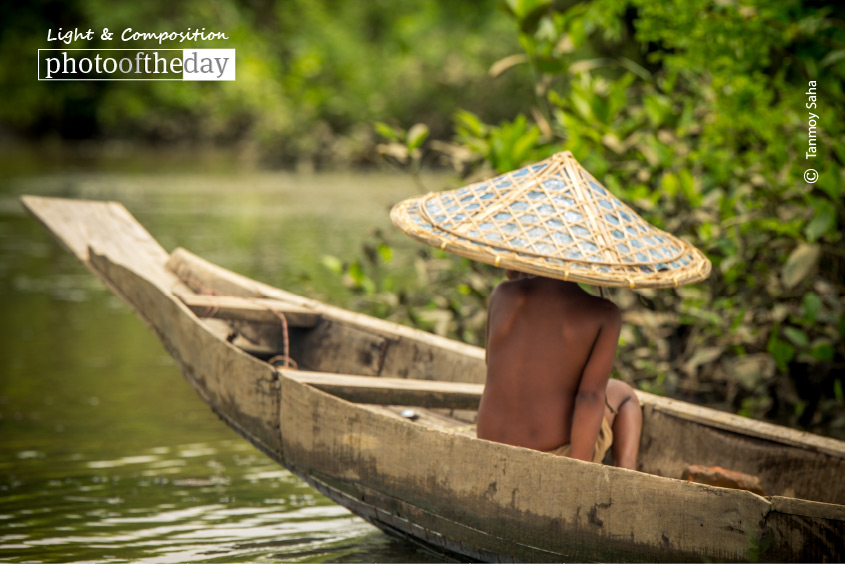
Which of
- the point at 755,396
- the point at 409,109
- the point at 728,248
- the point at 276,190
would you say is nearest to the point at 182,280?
the point at 728,248

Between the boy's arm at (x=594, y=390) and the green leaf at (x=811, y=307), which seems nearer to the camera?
the boy's arm at (x=594, y=390)

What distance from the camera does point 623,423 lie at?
347cm

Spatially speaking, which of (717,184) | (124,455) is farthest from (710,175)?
(124,455)

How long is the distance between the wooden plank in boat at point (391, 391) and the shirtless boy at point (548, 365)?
1.55 ft

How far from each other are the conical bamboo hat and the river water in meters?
1.32

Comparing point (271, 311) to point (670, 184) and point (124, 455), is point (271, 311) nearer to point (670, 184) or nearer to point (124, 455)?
point (124, 455)

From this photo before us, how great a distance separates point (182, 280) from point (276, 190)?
46.4 ft

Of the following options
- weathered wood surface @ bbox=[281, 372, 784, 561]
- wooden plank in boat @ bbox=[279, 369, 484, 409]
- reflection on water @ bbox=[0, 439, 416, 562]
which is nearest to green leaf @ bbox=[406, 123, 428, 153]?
reflection on water @ bbox=[0, 439, 416, 562]

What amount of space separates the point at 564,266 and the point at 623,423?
0.75 m

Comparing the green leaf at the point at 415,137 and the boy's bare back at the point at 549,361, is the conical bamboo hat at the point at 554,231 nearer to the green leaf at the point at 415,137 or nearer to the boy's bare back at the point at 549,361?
the boy's bare back at the point at 549,361

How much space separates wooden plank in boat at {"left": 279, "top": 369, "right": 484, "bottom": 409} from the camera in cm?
377

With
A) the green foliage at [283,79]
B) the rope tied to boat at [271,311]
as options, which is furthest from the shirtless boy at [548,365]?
the green foliage at [283,79]

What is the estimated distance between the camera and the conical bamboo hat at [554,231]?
3041 mm

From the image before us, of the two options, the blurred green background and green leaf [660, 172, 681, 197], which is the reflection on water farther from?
green leaf [660, 172, 681, 197]
